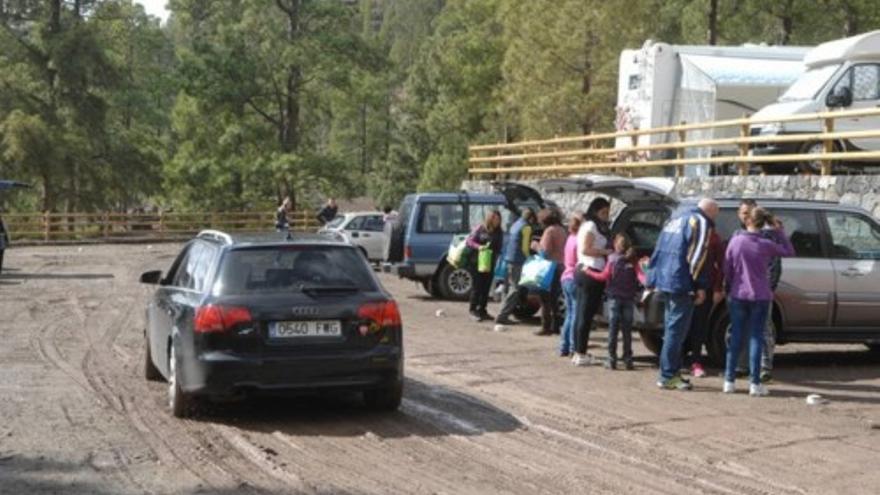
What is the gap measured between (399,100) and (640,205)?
59.8 metres

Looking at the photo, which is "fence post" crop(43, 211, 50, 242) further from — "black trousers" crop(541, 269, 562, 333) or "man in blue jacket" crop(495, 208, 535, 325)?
"black trousers" crop(541, 269, 562, 333)

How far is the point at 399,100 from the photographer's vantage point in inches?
2859

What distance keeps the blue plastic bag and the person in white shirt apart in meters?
2.10

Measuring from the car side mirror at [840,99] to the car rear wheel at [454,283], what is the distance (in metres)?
7.32

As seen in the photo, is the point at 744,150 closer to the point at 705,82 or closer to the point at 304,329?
the point at 705,82

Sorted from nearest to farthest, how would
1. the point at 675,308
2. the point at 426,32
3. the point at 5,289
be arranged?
the point at 675,308, the point at 5,289, the point at 426,32

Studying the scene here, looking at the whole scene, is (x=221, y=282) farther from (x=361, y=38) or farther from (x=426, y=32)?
(x=426, y=32)

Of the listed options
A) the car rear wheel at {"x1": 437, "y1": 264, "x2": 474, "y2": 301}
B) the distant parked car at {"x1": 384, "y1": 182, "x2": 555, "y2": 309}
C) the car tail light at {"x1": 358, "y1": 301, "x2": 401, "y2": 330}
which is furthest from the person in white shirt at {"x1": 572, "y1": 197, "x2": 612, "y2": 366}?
the car rear wheel at {"x1": 437, "y1": 264, "x2": 474, "y2": 301}

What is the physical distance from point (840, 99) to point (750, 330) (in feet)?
38.1

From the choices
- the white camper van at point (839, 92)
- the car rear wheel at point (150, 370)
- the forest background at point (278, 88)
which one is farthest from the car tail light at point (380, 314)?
the forest background at point (278, 88)

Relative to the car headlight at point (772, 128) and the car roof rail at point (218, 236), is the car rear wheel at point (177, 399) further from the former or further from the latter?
the car headlight at point (772, 128)

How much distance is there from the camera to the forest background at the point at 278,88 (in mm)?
42125

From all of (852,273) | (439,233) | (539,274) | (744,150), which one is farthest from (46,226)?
(852,273)

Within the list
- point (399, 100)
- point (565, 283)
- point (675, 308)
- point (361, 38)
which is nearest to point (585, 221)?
point (565, 283)
